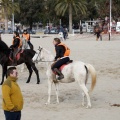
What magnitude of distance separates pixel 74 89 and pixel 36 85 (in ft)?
6.21

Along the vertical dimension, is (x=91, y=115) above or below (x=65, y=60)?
below

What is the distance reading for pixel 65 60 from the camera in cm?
1171

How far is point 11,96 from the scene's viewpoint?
718 cm

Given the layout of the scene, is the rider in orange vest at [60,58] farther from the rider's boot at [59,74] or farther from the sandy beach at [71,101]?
the sandy beach at [71,101]

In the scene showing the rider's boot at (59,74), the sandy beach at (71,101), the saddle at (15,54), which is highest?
the saddle at (15,54)

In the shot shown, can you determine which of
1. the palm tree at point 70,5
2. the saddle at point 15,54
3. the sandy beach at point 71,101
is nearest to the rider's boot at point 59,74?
the sandy beach at point 71,101

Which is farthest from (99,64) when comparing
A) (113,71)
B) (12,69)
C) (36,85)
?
(12,69)

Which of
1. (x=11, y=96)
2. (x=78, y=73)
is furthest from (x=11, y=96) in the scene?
(x=78, y=73)

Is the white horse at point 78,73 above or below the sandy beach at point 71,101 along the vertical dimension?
above

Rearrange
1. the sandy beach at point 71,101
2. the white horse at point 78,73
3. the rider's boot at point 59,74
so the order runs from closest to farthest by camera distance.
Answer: the sandy beach at point 71,101, the white horse at point 78,73, the rider's boot at point 59,74

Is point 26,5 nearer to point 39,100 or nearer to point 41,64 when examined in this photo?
Answer: point 41,64

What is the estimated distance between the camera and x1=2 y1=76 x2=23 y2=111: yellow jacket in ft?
23.2

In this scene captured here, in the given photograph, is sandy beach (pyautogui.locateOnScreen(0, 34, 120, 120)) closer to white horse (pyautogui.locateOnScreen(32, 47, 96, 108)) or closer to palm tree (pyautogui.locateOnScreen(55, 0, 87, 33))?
white horse (pyautogui.locateOnScreen(32, 47, 96, 108))

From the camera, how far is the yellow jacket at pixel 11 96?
7086 mm
